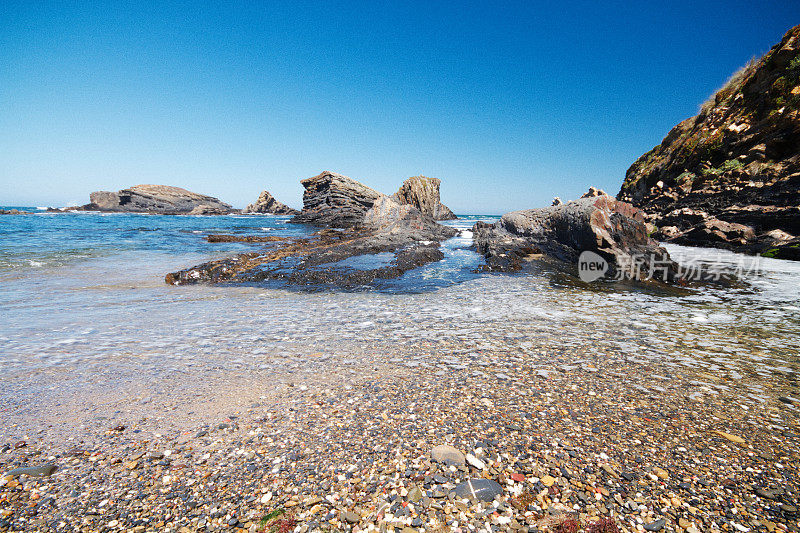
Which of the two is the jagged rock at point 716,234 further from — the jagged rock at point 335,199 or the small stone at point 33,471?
the jagged rock at point 335,199

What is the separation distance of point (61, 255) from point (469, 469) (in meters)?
23.0

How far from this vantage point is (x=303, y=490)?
250cm

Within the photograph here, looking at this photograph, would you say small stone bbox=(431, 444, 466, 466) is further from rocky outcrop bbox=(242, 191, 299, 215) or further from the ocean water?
rocky outcrop bbox=(242, 191, 299, 215)

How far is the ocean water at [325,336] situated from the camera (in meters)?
4.04

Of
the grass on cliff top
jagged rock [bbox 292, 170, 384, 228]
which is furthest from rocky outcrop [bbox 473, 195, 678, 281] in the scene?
jagged rock [bbox 292, 170, 384, 228]

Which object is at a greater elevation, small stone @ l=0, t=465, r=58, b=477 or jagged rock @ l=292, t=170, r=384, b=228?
jagged rock @ l=292, t=170, r=384, b=228

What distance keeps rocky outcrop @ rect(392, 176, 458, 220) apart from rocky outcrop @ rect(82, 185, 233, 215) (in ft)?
228

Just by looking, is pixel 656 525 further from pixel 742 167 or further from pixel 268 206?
pixel 268 206

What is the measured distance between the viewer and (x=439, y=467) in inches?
107

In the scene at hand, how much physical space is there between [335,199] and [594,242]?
176 feet

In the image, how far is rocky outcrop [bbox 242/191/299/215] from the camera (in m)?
110

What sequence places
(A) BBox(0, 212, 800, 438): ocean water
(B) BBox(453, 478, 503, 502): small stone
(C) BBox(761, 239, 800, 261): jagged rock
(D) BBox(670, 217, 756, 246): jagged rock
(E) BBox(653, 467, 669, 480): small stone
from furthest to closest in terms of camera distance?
(D) BBox(670, 217, 756, 246): jagged rock
(C) BBox(761, 239, 800, 261): jagged rock
(A) BBox(0, 212, 800, 438): ocean water
(E) BBox(653, 467, 669, 480): small stone
(B) BBox(453, 478, 503, 502): small stone

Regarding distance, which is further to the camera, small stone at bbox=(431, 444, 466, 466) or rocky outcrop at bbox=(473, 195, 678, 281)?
rocky outcrop at bbox=(473, 195, 678, 281)

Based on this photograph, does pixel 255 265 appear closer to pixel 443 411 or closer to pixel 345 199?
pixel 443 411
